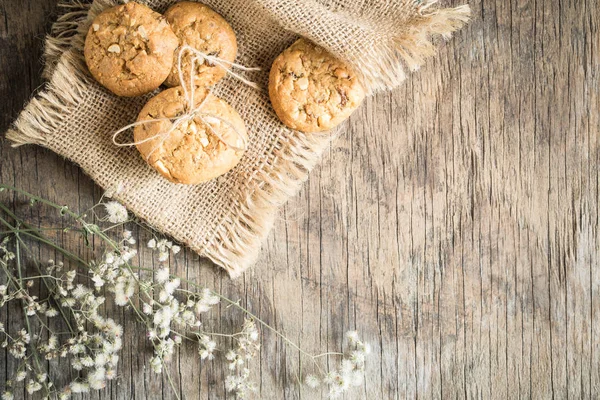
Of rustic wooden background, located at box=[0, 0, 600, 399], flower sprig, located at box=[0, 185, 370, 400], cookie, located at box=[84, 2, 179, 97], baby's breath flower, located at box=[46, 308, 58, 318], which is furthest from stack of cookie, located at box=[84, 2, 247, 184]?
baby's breath flower, located at box=[46, 308, 58, 318]

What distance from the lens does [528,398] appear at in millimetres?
1996

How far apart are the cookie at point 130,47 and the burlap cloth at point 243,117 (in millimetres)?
109

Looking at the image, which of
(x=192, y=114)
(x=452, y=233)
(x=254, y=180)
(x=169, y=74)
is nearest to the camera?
(x=192, y=114)

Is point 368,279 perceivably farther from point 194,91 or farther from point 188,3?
point 188,3

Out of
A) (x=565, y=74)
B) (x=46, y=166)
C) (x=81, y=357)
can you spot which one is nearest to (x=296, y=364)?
(x=81, y=357)

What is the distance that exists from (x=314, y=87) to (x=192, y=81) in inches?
15.2

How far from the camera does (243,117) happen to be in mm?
1789

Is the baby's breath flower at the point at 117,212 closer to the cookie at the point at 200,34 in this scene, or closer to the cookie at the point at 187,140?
the cookie at the point at 187,140

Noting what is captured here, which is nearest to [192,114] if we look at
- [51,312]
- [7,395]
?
[51,312]

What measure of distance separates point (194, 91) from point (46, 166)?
2.23ft

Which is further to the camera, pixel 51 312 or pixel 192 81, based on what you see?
pixel 51 312

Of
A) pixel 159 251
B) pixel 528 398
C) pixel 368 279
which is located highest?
pixel 159 251

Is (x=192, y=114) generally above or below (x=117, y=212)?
above

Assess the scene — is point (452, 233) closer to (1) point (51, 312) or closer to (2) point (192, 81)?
(2) point (192, 81)
